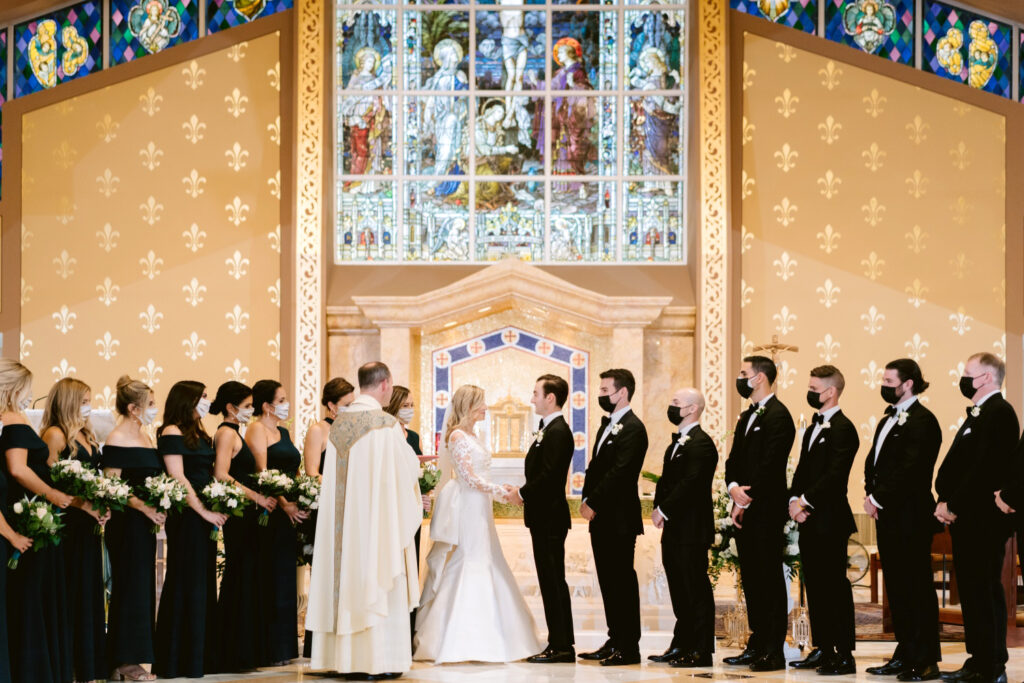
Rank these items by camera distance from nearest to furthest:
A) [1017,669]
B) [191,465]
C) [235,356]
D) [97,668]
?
1. [97,668]
2. [191,465]
3. [1017,669]
4. [235,356]

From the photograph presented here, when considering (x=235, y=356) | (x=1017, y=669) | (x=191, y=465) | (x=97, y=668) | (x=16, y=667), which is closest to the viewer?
(x=16, y=667)

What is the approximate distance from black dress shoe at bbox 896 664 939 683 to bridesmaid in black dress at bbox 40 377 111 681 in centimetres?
375

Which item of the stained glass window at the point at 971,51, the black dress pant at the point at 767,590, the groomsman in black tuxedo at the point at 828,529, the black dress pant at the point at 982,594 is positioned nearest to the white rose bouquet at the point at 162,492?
the black dress pant at the point at 767,590

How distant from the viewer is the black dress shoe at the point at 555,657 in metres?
6.86

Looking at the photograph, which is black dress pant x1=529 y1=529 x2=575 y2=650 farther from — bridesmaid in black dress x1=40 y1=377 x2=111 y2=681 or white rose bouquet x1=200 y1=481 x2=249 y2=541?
bridesmaid in black dress x1=40 y1=377 x2=111 y2=681

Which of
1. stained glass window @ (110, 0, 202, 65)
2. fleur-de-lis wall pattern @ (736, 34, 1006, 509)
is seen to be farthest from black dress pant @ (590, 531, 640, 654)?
stained glass window @ (110, 0, 202, 65)

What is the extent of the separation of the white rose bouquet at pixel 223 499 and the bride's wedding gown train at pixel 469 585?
112 centimetres

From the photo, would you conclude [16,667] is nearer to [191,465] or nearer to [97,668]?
[97,668]

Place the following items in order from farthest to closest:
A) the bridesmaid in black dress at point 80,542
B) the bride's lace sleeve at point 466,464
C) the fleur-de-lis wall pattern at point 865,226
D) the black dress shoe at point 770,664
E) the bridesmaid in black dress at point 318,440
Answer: the fleur-de-lis wall pattern at point 865,226, the bridesmaid in black dress at point 318,440, the bride's lace sleeve at point 466,464, the black dress shoe at point 770,664, the bridesmaid in black dress at point 80,542

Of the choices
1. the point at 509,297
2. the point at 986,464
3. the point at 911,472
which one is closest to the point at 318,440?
the point at 911,472

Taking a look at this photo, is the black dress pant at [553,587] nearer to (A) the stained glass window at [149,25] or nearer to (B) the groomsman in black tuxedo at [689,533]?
(B) the groomsman in black tuxedo at [689,533]

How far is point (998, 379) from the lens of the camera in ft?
20.5

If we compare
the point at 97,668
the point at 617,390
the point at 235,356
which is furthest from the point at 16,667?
the point at 235,356

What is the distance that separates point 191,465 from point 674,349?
19.8ft
